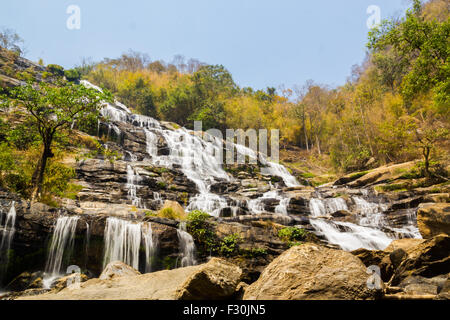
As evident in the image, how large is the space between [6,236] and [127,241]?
3363 mm

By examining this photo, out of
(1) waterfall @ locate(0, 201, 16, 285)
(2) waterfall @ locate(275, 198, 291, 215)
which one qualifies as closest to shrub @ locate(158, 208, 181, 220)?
(1) waterfall @ locate(0, 201, 16, 285)

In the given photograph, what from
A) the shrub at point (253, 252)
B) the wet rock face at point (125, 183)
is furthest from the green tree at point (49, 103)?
the shrub at point (253, 252)

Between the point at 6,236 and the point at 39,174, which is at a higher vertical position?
the point at 39,174

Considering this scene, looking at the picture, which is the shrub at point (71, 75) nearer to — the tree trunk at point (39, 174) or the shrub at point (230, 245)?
the tree trunk at point (39, 174)

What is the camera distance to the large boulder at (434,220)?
7.71 meters

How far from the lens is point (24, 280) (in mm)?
7145

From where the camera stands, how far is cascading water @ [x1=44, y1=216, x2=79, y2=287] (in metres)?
7.61

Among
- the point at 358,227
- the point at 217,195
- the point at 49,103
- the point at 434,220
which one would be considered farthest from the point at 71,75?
the point at 434,220

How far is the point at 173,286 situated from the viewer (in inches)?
155

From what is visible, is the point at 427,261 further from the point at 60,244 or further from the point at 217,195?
the point at 217,195

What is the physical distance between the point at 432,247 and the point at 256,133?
30984mm

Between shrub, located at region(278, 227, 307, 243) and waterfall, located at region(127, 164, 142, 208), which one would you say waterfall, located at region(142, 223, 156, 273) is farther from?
waterfall, located at region(127, 164, 142, 208)
